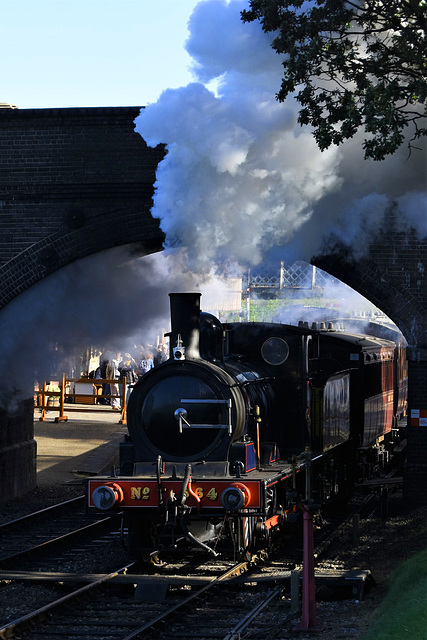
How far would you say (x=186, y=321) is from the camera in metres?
9.80

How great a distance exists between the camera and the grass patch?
631cm

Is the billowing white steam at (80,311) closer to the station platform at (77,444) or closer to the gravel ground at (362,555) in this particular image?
the gravel ground at (362,555)

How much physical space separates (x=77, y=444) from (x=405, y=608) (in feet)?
49.8

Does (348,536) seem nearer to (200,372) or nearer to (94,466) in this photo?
(200,372)

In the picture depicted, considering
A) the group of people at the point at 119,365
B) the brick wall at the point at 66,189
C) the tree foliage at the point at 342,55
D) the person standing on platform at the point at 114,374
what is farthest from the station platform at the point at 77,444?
the tree foliage at the point at 342,55

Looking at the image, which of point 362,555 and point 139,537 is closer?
point 139,537

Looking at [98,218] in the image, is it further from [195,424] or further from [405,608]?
[405,608]

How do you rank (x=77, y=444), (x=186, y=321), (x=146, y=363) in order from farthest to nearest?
(x=146, y=363), (x=77, y=444), (x=186, y=321)

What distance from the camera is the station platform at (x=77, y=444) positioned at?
59.2 feet

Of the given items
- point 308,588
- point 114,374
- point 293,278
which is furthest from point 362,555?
point 293,278

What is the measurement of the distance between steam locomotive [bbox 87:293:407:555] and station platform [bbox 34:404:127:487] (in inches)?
277

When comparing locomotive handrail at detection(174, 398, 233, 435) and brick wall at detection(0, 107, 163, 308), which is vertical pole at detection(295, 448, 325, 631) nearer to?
locomotive handrail at detection(174, 398, 233, 435)

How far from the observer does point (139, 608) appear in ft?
27.5

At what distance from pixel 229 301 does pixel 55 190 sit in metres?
18.6
